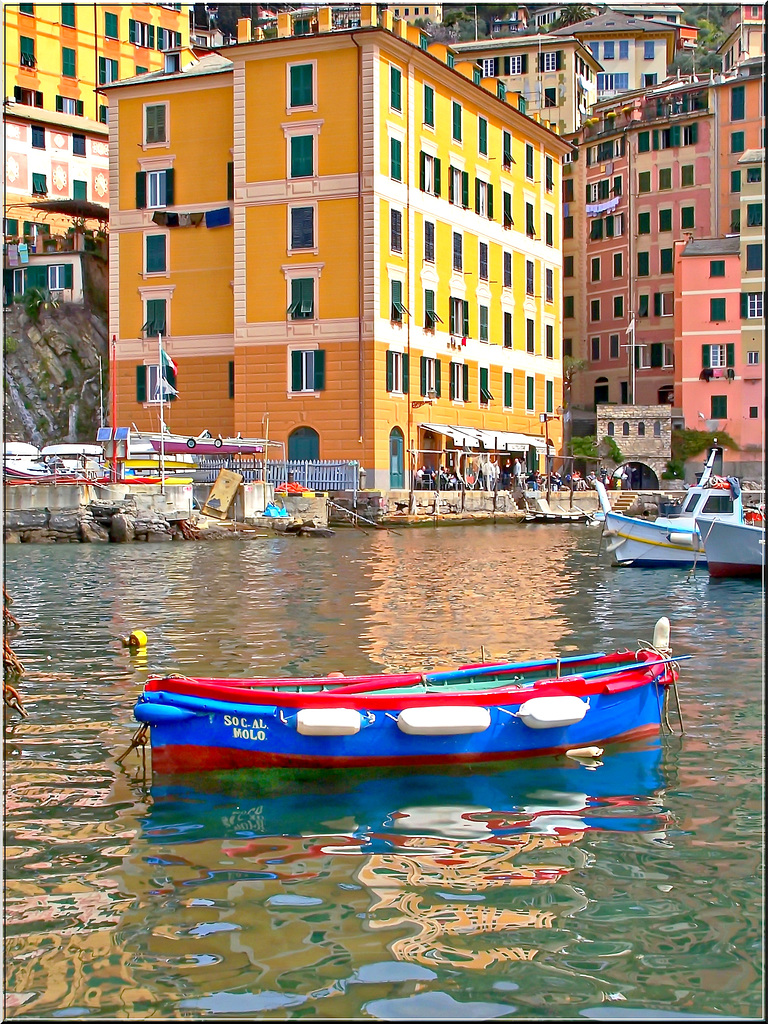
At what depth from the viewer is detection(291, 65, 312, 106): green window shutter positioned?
46.8 meters

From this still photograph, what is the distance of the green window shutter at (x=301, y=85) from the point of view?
46.8 meters

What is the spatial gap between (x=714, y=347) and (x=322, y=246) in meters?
24.7

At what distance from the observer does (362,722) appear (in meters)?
9.12

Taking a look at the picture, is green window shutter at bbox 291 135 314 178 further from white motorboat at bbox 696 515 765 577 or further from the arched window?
white motorboat at bbox 696 515 765 577

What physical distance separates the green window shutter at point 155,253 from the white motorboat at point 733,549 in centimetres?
3087

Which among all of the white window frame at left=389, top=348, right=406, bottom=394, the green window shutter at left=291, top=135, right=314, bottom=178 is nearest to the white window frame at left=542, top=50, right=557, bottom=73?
the green window shutter at left=291, top=135, right=314, bottom=178

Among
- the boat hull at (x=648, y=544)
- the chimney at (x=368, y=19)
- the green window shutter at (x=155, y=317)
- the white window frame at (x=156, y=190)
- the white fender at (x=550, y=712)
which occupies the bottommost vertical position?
the white fender at (x=550, y=712)

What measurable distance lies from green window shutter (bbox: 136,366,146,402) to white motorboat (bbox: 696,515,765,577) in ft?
97.2

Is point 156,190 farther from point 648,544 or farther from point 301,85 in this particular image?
point 648,544

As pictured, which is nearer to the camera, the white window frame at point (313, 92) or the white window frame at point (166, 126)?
the white window frame at point (313, 92)

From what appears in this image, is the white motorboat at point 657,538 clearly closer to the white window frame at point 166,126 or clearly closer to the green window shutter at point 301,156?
the green window shutter at point 301,156

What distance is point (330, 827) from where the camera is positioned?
8.30 metres

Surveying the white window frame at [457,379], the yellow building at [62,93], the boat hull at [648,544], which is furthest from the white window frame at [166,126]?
the boat hull at [648,544]

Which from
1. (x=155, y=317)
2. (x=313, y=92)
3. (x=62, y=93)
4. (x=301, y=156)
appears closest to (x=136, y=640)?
(x=301, y=156)
